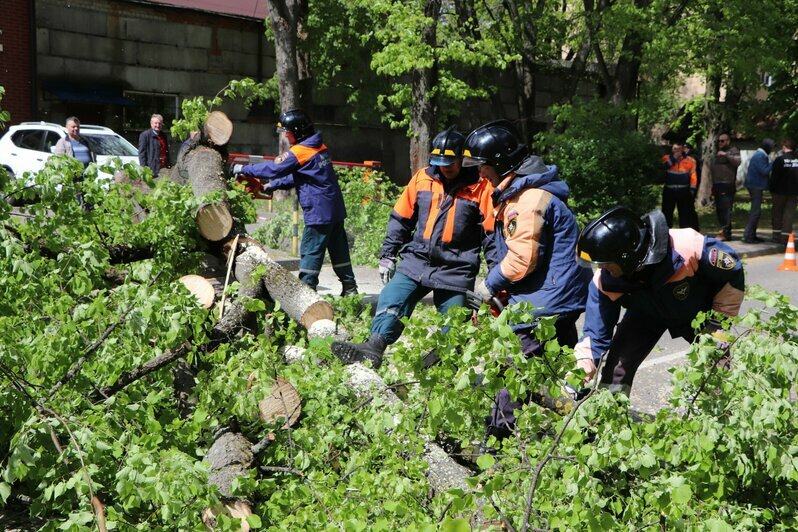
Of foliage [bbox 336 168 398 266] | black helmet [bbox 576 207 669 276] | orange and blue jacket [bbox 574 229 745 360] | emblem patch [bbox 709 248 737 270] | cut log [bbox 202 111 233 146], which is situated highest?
cut log [bbox 202 111 233 146]

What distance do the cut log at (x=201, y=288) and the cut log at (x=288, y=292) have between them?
0.31 meters

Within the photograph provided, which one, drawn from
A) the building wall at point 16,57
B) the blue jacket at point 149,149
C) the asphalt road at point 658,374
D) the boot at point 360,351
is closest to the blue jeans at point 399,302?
the boot at point 360,351

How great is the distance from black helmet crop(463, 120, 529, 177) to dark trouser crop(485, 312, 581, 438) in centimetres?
92

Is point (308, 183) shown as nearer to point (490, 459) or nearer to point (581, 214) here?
point (490, 459)

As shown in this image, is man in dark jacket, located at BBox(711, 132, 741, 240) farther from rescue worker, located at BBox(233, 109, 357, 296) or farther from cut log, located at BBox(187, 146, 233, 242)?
cut log, located at BBox(187, 146, 233, 242)

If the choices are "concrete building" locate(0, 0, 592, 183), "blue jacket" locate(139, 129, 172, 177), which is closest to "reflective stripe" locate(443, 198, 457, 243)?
"blue jacket" locate(139, 129, 172, 177)

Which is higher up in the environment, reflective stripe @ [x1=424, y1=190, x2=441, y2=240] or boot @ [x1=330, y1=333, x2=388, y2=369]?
reflective stripe @ [x1=424, y1=190, x2=441, y2=240]

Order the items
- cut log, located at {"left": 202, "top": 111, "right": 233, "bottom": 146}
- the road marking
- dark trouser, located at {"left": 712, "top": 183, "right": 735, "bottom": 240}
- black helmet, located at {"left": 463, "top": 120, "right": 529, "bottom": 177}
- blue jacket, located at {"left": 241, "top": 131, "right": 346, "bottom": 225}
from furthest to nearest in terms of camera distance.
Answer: dark trouser, located at {"left": 712, "top": 183, "right": 735, "bottom": 240} → blue jacket, located at {"left": 241, "top": 131, "right": 346, "bottom": 225} → the road marking → cut log, located at {"left": 202, "top": 111, "right": 233, "bottom": 146} → black helmet, located at {"left": 463, "top": 120, "right": 529, "bottom": 177}

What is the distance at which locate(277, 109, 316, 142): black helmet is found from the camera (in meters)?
7.72

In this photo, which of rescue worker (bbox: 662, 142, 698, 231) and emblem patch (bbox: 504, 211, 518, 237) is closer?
emblem patch (bbox: 504, 211, 518, 237)

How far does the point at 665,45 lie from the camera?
570 inches

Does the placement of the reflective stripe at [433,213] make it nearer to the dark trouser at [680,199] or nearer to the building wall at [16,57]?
the dark trouser at [680,199]

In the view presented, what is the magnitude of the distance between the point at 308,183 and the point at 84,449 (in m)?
5.25

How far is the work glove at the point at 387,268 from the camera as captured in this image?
6.48 metres
